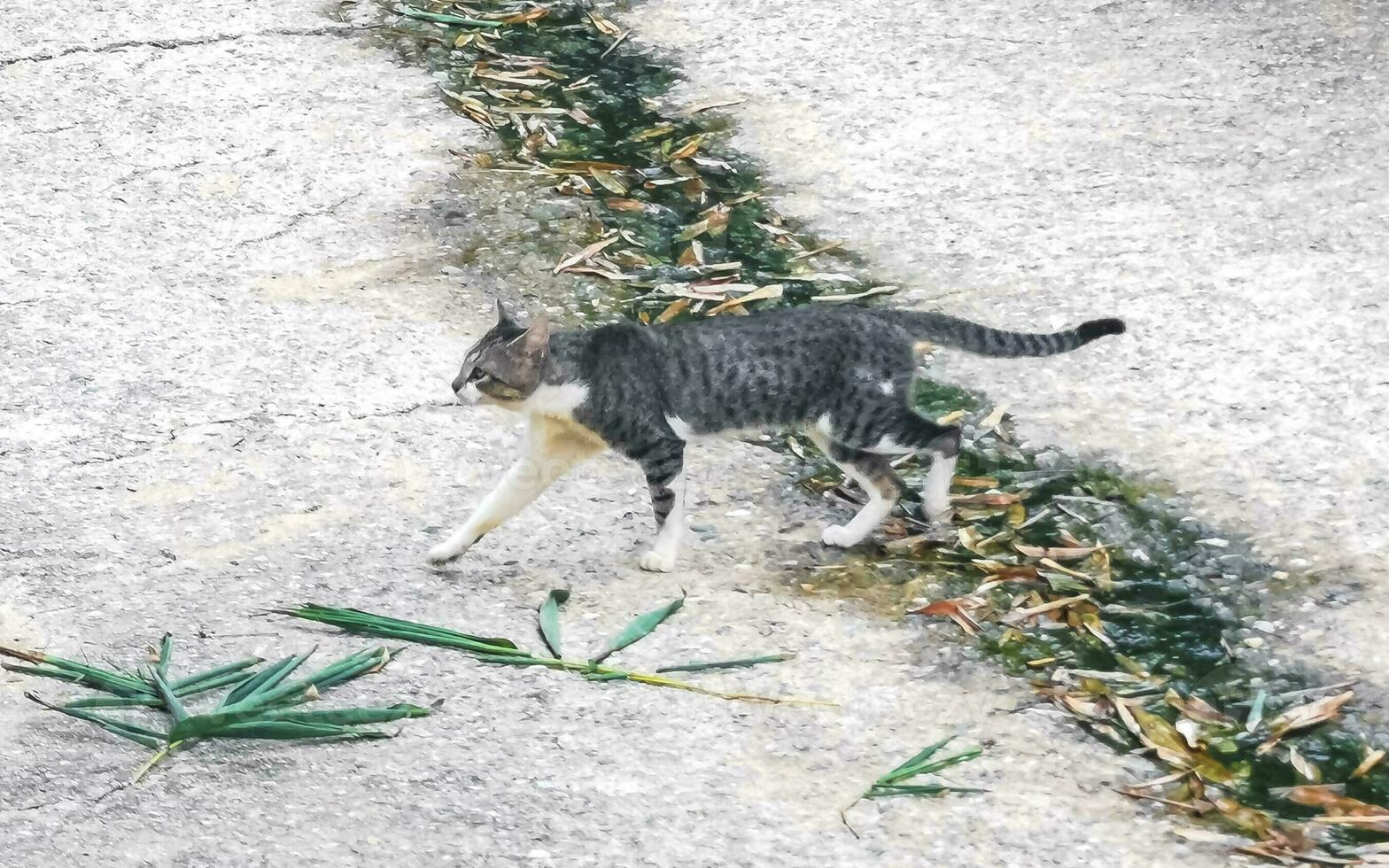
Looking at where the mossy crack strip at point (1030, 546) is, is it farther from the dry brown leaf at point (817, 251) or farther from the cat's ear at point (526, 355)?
the cat's ear at point (526, 355)

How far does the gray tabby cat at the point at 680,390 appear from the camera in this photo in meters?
4.55

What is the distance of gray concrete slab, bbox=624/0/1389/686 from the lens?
16.3 ft

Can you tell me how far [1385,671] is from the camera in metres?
4.14

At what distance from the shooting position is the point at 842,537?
15.5ft

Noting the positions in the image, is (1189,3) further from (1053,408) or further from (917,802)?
(917,802)

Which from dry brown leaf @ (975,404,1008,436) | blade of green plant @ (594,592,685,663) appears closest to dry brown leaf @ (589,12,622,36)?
dry brown leaf @ (975,404,1008,436)

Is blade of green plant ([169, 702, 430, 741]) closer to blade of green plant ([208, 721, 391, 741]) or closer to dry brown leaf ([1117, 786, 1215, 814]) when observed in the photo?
blade of green plant ([208, 721, 391, 741])

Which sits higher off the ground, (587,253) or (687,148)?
(687,148)

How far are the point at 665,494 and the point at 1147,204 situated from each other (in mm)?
2675

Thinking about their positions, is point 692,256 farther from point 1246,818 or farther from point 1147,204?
point 1246,818

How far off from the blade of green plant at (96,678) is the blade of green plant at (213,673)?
0.06 metres

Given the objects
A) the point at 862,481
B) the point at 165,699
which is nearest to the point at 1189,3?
the point at 862,481

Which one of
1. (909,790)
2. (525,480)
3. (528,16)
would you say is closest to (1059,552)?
(909,790)

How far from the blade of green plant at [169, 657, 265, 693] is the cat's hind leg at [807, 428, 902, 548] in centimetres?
161
